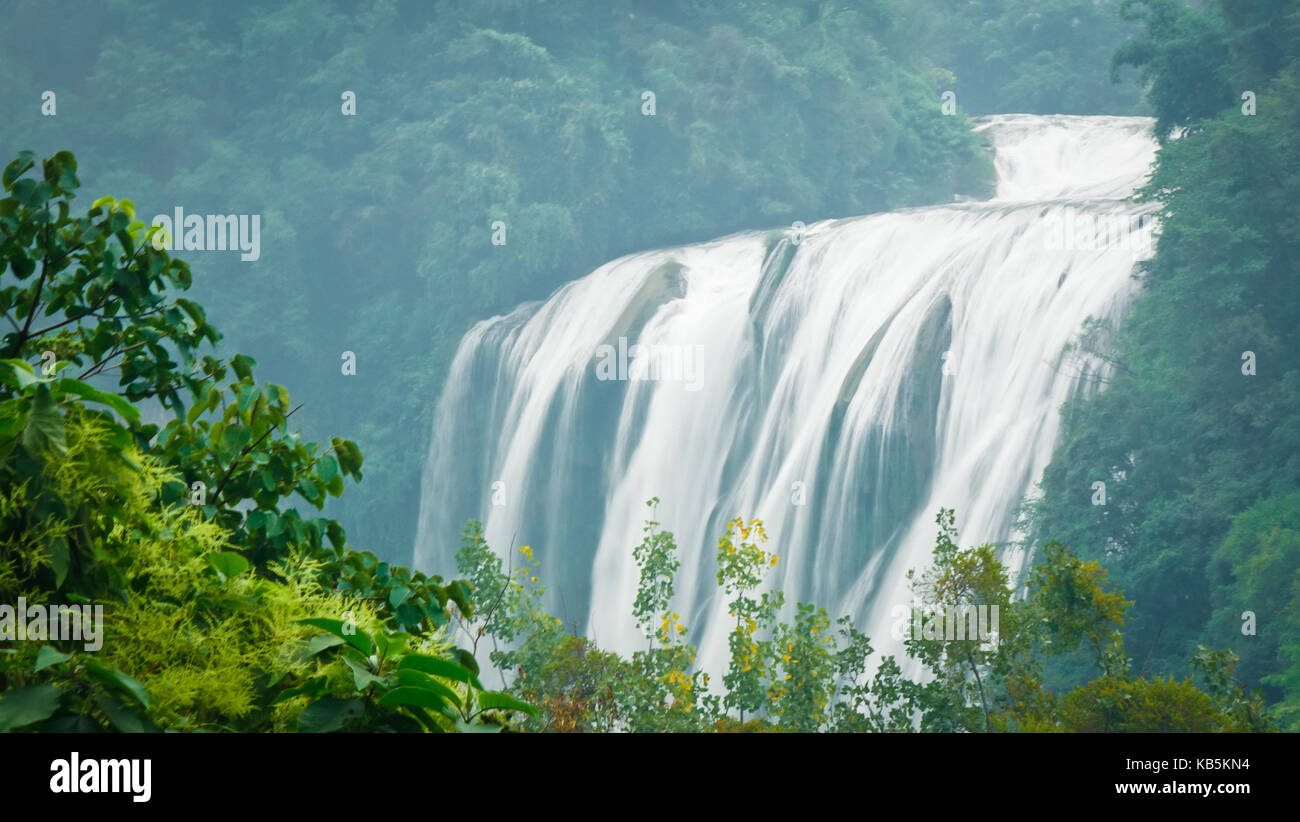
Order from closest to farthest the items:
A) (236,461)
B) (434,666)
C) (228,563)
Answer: (434,666), (228,563), (236,461)

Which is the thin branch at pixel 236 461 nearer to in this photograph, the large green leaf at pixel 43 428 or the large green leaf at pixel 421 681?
the large green leaf at pixel 43 428

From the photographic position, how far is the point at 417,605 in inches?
82.6

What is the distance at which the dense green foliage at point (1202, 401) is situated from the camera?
10203mm

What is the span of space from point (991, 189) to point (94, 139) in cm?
1701

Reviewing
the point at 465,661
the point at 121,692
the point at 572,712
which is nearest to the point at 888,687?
the point at 572,712

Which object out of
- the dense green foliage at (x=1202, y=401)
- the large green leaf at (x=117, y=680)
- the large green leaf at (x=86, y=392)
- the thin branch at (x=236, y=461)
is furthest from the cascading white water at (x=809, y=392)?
the large green leaf at (x=117, y=680)

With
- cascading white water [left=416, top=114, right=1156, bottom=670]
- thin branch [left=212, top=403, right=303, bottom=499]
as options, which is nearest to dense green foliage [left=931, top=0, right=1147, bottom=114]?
cascading white water [left=416, top=114, right=1156, bottom=670]

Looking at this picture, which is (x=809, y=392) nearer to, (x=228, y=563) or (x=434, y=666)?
(x=228, y=563)

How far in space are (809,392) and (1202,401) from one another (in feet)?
13.7

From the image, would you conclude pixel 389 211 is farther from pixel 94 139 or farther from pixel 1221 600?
pixel 1221 600

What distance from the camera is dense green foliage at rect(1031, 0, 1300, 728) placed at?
33.5 ft

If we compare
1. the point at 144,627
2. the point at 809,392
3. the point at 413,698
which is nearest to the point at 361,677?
the point at 413,698

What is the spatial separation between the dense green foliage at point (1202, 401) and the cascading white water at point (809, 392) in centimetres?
35

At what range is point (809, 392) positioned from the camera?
13.4 meters
